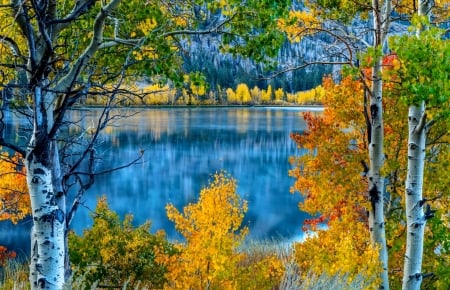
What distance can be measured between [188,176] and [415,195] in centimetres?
2863

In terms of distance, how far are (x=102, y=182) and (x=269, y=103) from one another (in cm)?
10558

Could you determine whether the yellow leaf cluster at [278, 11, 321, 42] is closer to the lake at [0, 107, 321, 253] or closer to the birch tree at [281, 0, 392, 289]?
the birch tree at [281, 0, 392, 289]

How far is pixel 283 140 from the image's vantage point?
4931cm

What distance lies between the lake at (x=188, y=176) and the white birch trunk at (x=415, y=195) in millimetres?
11416

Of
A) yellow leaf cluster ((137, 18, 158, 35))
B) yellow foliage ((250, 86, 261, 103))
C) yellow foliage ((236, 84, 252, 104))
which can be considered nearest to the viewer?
yellow leaf cluster ((137, 18, 158, 35))

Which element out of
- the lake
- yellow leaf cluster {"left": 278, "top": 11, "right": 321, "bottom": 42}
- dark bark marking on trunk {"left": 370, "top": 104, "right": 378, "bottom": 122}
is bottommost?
the lake

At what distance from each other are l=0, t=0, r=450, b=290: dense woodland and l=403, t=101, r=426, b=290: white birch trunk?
0.02m

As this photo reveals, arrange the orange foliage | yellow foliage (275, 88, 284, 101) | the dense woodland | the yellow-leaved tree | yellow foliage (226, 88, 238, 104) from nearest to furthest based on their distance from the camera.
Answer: the dense woodland, the yellow-leaved tree, the orange foliage, yellow foliage (226, 88, 238, 104), yellow foliage (275, 88, 284, 101)

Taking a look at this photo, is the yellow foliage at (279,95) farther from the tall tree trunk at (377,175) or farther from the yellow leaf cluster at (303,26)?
the tall tree trunk at (377,175)

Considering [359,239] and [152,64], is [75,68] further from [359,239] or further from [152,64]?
[359,239]

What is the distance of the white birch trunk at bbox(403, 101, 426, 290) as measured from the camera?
237 inches

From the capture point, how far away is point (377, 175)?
7020 millimetres

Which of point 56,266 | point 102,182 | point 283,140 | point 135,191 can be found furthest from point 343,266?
point 283,140

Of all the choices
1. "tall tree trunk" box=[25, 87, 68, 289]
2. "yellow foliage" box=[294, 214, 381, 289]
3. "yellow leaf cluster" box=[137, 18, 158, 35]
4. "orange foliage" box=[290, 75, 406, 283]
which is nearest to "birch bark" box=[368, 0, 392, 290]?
"yellow foliage" box=[294, 214, 381, 289]
